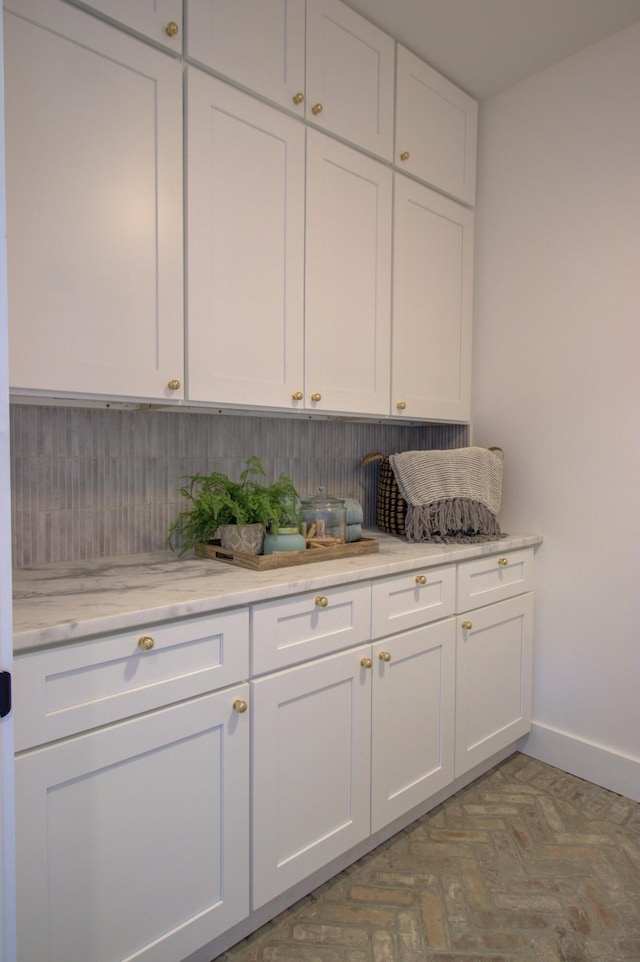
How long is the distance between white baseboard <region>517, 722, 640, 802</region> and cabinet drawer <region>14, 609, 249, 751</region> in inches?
58.9

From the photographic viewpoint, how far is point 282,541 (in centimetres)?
171

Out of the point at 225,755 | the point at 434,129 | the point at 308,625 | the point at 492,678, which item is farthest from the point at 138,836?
the point at 434,129

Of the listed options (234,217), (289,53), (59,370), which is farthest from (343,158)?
(59,370)

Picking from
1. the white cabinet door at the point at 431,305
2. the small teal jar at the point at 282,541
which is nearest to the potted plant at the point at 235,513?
the small teal jar at the point at 282,541

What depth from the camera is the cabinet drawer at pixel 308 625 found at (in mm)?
1417

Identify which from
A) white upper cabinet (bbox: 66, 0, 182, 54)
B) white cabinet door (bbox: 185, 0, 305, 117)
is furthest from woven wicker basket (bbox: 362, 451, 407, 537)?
white upper cabinet (bbox: 66, 0, 182, 54)

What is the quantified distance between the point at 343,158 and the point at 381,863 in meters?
2.12

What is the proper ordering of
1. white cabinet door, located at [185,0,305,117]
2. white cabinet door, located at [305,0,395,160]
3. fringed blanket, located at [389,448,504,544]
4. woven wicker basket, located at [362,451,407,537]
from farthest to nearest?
1. woven wicker basket, located at [362,451,407,537]
2. fringed blanket, located at [389,448,504,544]
3. white cabinet door, located at [305,0,395,160]
4. white cabinet door, located at [185,0,305,117]

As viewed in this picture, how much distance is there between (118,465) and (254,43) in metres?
1.22

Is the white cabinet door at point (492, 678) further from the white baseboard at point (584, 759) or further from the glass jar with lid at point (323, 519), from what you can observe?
the glass jar with lid at point (323, 519)

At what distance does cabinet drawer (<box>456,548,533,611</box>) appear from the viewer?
1998 mm

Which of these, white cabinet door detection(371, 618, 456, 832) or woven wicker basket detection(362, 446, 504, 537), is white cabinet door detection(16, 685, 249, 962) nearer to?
white cabinet door detection(371, 618, 456, 832)

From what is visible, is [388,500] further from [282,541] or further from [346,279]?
[346,279]

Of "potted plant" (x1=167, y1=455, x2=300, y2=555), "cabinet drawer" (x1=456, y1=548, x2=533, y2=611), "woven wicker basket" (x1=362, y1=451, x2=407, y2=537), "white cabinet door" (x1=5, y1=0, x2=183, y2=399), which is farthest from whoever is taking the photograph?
"woven wicker basket" (x1=362, y1=451, x2=407, y2=537)
